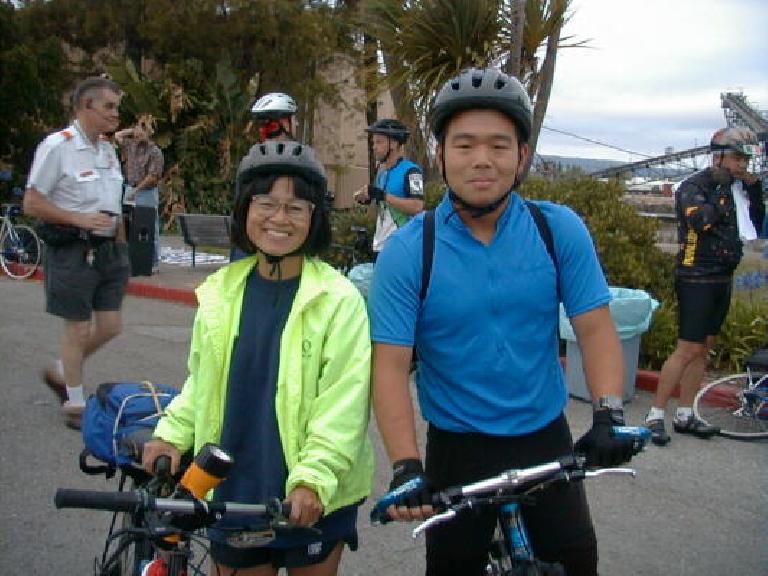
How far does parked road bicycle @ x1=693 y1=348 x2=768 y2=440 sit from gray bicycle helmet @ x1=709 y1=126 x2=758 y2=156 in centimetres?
138

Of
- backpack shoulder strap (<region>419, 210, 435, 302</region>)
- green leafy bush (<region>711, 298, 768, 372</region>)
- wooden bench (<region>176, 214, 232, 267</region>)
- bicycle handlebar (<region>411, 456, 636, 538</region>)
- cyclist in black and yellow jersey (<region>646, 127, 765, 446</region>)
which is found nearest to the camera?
bicycle handlebar (<region>411, 456, 636, 538</region>)

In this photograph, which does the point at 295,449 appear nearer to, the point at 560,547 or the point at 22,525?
the point at 560,547

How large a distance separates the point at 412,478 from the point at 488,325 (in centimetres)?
48

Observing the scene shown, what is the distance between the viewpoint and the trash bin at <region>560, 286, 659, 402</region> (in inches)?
253

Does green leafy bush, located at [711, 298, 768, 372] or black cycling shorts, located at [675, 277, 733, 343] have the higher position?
black cycling shorts, located at [675, 277, 733, 343]

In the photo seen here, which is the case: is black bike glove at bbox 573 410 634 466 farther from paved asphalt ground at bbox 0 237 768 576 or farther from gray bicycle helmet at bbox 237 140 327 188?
paved asphalt ground at bbox 0 237 768 576

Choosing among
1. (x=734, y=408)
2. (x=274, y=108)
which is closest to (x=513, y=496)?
(x=274, y=108)

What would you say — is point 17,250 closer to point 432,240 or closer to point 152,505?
point 432,240

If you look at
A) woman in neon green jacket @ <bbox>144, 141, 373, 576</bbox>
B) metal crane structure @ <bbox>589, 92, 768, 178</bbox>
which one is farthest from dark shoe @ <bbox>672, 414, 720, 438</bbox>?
metal crane structure @ <bbox>589, 92, 768, 178</bbox>

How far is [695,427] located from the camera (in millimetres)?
5953

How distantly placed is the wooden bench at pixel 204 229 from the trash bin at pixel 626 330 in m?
7.95

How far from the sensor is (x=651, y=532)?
→ 4375 mm

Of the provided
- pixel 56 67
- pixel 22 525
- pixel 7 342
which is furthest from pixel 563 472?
pixel 56 67

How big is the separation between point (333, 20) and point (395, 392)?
19.4 m
